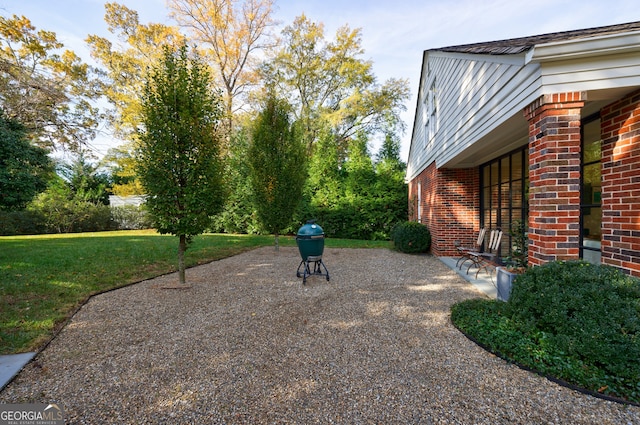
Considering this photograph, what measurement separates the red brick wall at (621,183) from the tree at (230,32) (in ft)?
50.8

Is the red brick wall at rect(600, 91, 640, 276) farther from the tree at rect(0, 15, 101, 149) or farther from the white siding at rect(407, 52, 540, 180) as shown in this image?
the tree at rect(0, 15, 101, 149)

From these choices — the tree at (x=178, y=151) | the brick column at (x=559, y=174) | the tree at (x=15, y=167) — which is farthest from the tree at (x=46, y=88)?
the brick column at (x=559, y=174)

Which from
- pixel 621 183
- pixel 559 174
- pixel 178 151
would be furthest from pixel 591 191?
pixel 178 151

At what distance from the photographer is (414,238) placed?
8750mm

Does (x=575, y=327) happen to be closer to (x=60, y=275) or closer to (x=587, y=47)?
(x=587, y=47)

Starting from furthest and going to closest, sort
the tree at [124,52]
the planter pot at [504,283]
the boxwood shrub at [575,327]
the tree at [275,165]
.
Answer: the tree at [124,52]
the tree at [275,165]
the planter pot at [504,283]
the boxwood shrub at [575,327]

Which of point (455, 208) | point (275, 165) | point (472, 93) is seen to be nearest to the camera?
point (472, 93)

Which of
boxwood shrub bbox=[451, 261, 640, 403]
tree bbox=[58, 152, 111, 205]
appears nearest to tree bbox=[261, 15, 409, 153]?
tree bbox=[58, 152, 111, 205]

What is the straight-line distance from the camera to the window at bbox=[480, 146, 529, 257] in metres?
5.60

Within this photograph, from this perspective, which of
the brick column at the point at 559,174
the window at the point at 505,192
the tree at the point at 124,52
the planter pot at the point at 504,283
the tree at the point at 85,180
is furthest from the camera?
the tree at the point at 85,180

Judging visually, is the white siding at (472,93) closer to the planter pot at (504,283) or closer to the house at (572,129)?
the house at (572,129)

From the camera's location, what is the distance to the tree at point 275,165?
29.6 feet

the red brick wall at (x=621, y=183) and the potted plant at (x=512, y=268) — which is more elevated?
the red brick wall at (x=621, y=183)

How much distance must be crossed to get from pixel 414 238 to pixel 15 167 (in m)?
10.4
